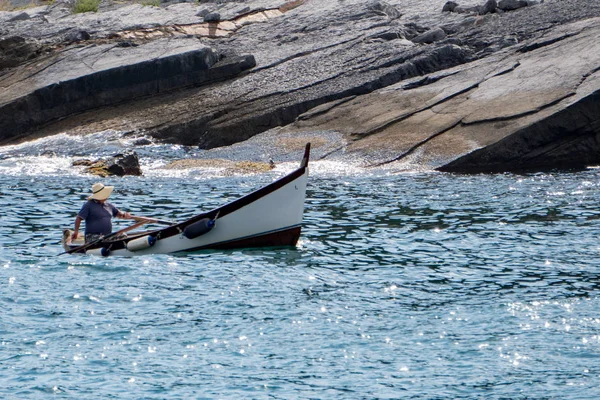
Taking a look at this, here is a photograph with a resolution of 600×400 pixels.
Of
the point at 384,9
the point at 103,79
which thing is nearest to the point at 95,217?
the point at 103,79

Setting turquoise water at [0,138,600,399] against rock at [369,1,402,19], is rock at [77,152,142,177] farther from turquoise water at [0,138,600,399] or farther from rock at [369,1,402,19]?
rock at [369,1,402,19]

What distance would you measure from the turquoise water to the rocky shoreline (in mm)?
5415

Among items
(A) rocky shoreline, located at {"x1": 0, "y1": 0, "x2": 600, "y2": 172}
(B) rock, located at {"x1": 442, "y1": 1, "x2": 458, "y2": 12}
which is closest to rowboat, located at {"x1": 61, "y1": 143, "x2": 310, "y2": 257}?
(A) rocky shoreline, located at {"x1": 0, "y1": 0, "x2": 600, "y2": 172}

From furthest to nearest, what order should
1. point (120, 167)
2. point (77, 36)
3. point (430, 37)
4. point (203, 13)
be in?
point (203, 13) < point (77, 36) < point (430, 37) < point (120, 167)

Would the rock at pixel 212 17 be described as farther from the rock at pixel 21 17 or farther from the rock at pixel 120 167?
the rock at pixel 21 17

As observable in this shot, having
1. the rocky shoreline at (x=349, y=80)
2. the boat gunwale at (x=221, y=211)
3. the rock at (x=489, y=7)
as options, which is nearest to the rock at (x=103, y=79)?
the rocky shoreline at (x=349, y=80)

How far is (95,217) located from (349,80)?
60.3 ft

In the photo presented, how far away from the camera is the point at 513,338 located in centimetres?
1251

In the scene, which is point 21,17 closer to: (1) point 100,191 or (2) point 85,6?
(2) point 85,6

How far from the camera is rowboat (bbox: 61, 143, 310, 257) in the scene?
691 inches

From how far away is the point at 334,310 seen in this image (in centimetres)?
1402

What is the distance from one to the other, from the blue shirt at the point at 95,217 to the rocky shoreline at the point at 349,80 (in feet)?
40.0

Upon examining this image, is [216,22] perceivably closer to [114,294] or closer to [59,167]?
[59,167]

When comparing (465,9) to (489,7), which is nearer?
(489,7)
